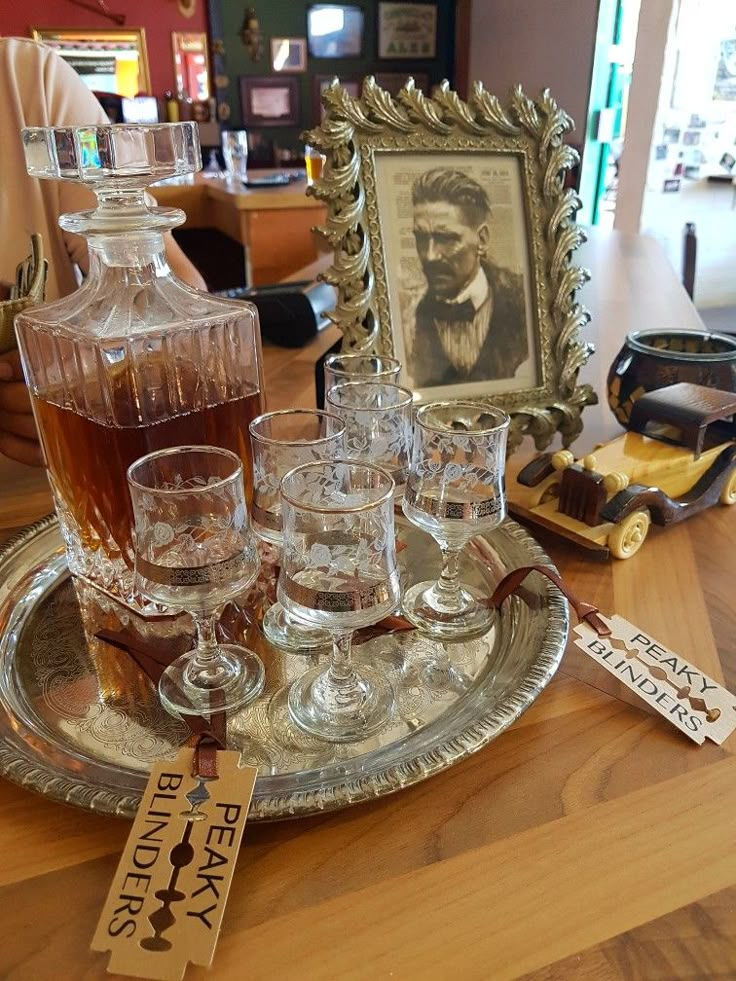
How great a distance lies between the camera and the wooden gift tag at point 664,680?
0.52 m

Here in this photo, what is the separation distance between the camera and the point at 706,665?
586 millimetres

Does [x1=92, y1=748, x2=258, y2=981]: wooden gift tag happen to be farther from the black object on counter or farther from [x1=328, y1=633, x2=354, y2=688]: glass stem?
the black object on counter

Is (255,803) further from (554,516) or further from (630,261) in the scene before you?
(630,261)

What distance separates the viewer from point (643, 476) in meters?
0.75

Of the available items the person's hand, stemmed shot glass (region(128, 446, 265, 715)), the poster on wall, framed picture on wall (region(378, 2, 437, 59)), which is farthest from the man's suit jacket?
framed picture on wall (region(378, 2, 437, 59))

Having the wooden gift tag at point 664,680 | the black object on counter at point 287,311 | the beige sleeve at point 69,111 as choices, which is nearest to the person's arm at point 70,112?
Answer: the beige sleeve at point 69,111

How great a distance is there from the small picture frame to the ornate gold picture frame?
4.24 meters

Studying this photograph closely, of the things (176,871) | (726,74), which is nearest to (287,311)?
(176,871)

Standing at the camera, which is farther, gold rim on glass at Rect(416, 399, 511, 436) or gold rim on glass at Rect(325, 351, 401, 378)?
gold rim on glass at Rect(325, 351, 401, 378)

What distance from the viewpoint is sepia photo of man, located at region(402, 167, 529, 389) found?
2.54ft

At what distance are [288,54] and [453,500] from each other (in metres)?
4.65

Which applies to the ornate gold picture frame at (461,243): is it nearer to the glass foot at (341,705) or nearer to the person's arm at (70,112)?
the glass foot at (341,705)

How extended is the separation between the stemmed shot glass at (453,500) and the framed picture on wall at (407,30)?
4.78 metres

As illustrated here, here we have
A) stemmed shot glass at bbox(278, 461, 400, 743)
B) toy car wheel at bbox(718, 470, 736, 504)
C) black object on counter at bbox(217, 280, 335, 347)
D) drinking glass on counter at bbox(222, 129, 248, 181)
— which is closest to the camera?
stemmed shot glass at bbox(278, 461, 400, 743)
